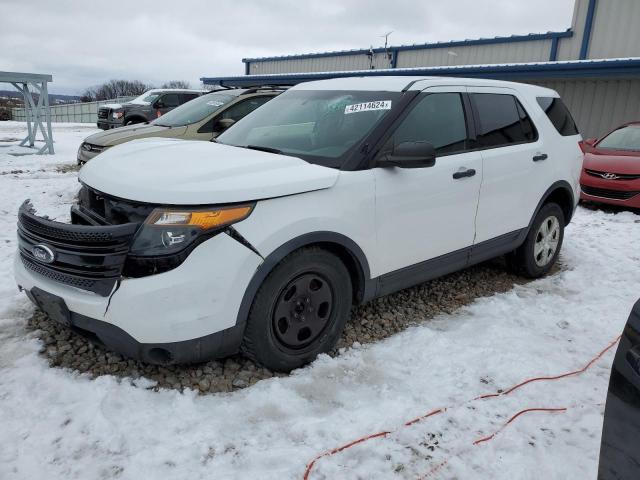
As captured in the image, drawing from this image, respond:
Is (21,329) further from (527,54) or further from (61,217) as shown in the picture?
(527,54)

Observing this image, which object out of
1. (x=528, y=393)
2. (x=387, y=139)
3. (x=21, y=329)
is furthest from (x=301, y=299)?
(x=21, y=329)

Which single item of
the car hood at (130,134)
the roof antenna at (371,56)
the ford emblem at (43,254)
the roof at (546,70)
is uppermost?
the roof antenna at (371,56)

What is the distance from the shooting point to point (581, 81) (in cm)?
1287

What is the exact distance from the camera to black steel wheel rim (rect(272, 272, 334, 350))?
2898 mm

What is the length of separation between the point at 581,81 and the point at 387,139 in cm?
1202

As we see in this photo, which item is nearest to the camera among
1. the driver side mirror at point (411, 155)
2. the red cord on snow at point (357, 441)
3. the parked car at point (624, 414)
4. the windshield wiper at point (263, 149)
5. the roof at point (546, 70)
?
the parked car at point (624, 414)

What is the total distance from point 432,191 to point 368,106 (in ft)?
2.46

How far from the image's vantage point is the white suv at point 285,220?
8.30 ft

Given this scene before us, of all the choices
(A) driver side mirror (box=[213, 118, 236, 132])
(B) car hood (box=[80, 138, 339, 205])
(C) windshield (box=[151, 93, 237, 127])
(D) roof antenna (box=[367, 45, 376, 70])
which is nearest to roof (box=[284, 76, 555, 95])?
(B) car hood (box=[80, 138, 339, 205])

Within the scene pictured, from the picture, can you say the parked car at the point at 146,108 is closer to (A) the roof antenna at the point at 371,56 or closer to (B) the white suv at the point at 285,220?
(A) the roof antenna at the point at 371,56

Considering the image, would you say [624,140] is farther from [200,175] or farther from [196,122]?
[200,175]

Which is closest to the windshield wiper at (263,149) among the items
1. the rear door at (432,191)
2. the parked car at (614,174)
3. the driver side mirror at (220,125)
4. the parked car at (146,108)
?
the rear door at (432,191)

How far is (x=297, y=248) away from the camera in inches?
111

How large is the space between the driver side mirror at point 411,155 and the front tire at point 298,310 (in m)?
0.73
